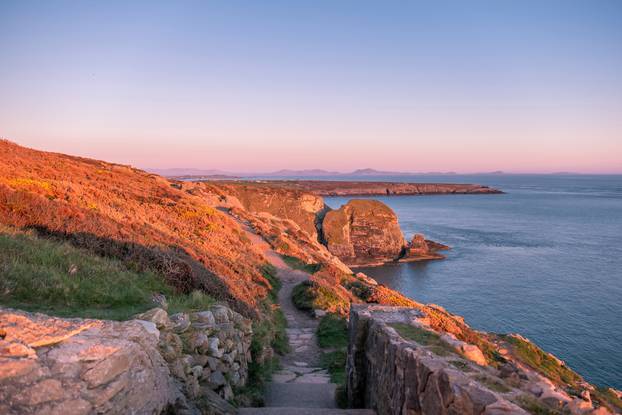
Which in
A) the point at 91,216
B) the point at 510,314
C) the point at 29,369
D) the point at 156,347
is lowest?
the point at 510,314

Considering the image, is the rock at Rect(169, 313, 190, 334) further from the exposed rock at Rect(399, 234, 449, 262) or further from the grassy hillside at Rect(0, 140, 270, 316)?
the exposed rock at Rect(399, 234, 449, 262)

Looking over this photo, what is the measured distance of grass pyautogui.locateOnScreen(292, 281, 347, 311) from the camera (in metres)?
16.6

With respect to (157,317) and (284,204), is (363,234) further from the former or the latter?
(157,317)

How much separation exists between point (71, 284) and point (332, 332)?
29.9 feet

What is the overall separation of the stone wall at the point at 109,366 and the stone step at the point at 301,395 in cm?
187

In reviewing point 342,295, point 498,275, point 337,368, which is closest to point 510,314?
point 498,275

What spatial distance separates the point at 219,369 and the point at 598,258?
1996 inches

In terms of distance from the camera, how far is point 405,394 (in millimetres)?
5652

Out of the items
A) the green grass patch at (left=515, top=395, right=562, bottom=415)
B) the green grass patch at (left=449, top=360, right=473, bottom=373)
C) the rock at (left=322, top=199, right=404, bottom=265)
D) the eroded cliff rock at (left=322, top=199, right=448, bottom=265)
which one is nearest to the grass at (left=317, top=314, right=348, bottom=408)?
the green grass patch at (left=449, top=360, right=473, bottom=373)

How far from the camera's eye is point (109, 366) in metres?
4.61

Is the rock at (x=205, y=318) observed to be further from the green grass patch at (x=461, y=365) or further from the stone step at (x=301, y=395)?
the green grass patch at (x=461, y=365)

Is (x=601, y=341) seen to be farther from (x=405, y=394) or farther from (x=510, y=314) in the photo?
(x=405, y=394)

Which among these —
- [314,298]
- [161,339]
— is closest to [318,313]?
[314,298]

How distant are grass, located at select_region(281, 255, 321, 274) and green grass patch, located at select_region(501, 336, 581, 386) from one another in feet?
35.6
